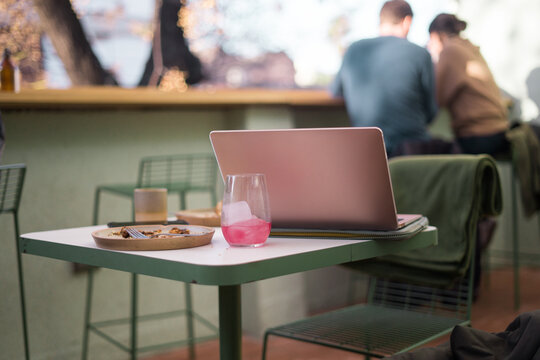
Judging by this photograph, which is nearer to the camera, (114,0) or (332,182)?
(332,182)

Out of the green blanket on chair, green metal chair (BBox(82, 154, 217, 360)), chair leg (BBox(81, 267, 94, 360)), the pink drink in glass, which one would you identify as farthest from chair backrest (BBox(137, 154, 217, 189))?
the pink drink in glass

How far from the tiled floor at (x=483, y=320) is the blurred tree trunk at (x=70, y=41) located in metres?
1.38

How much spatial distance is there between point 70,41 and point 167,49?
2.04 ft

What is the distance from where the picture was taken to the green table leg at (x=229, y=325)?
48.4 inches

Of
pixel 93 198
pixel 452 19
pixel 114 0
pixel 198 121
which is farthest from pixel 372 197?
pixel 452 19

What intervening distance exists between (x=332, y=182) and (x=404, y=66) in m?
2.13

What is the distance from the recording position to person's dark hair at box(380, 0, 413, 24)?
11.0 ft

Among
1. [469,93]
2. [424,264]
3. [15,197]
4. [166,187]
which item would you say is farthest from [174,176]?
[469,93]

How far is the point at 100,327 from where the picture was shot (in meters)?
→ 2.90

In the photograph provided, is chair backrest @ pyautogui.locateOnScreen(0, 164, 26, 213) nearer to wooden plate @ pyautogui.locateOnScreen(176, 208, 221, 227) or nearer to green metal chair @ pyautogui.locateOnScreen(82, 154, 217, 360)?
green metal chair @ pyautogui.locateOnScreen(82, 154, 217, 360)

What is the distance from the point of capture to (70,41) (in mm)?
3242

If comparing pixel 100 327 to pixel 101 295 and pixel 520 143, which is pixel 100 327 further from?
pixel 520 143

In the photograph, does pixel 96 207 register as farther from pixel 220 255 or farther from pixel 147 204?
pixel 220 255

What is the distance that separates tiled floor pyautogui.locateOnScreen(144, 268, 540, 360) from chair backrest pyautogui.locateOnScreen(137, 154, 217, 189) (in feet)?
2.47
